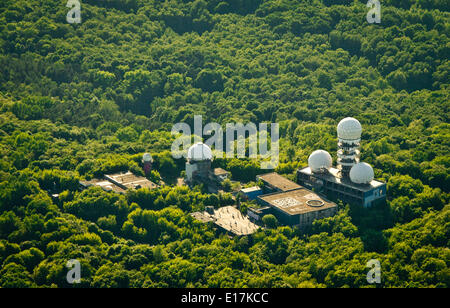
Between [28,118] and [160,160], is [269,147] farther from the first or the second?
[28,118]

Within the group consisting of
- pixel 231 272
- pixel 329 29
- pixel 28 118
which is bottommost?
pixel 231 272

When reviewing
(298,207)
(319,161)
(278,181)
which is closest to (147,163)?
(278,181)

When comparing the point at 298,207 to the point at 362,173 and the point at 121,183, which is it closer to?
the point at 362,173

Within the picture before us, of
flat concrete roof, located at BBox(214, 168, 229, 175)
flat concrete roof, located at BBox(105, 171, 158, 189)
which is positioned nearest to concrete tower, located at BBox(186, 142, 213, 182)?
flat concrete roof, located at BBox(214, 168, 229, 175)

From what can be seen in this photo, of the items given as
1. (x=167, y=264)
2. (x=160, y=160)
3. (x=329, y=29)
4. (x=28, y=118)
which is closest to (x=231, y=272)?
(x=167, y=264)

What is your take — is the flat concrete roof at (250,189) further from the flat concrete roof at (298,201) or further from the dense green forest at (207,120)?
the dense green forest at (207,120)

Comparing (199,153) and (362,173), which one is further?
(199,153)

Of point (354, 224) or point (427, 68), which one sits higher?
point (427, 68)

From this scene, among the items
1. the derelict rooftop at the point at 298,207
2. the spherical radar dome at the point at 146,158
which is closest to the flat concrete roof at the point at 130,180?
the spherical radar dome at the point at 146,158
